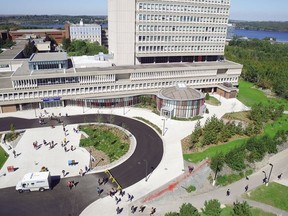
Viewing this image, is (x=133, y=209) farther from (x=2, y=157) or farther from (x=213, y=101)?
(x=213, y=101)

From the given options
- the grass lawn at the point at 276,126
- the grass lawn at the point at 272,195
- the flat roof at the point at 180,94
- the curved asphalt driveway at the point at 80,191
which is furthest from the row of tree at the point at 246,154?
the flat roof at the point at 180,94

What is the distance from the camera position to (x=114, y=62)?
83438 millimetres

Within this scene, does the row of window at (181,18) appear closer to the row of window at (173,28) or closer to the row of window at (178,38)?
the row of window at (173,28)

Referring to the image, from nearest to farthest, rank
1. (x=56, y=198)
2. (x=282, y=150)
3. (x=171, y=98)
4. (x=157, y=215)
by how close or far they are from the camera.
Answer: (x=157, y=215)
(x=56, y=198)
(x=282, y=150)
(x=171, y=98)

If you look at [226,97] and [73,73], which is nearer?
[73,73]

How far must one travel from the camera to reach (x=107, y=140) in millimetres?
55250

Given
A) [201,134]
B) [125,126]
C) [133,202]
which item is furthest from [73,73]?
[133,202]

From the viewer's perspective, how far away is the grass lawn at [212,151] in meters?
50.1

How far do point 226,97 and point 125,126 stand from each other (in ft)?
129

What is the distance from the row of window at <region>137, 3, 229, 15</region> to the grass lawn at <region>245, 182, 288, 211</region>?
57.9 m

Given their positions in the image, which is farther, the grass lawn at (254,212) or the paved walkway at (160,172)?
the paved walkway at (160,172)

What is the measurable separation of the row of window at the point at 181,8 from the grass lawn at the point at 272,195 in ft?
190

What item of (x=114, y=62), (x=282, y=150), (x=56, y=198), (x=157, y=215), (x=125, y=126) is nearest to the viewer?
(x=157, y=215)

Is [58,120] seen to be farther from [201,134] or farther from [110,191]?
[201,134]
